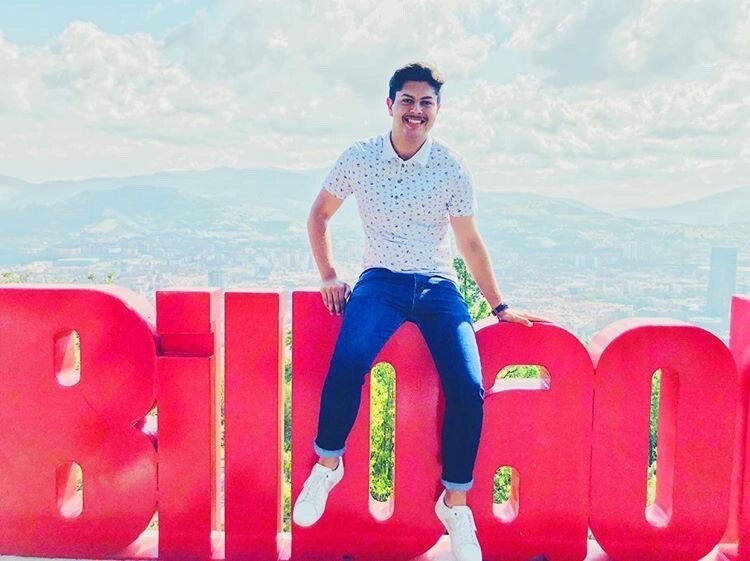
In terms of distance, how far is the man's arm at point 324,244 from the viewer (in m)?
2.69

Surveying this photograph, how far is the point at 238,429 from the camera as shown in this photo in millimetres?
2785

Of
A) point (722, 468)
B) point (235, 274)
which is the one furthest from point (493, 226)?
point (722, 468)

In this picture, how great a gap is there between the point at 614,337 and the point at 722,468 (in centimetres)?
75

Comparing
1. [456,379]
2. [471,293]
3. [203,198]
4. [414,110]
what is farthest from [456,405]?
[203,198]

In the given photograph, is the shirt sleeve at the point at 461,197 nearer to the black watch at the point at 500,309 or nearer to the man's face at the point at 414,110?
the man's face at the point at 414,110

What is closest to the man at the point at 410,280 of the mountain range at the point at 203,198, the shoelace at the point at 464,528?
the shoelace at the point at 464,528

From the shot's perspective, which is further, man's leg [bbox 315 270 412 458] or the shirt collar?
the shirt collar

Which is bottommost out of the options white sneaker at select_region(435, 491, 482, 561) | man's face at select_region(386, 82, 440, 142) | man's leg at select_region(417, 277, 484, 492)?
white sneaker at select_region(435, 491, 482, 561)

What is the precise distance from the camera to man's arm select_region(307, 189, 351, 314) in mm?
2689

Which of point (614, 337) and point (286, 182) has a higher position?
point (286, 182)

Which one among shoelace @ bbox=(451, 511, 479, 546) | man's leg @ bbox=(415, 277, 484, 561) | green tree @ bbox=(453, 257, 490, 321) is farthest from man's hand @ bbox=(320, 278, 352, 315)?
green tree @ bbox=(453, 257, 490, 321)

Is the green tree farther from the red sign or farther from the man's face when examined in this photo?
the man's face

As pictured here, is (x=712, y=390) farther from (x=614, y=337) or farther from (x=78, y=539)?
(x=78, y=539)

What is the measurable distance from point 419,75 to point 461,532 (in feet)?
5.91
